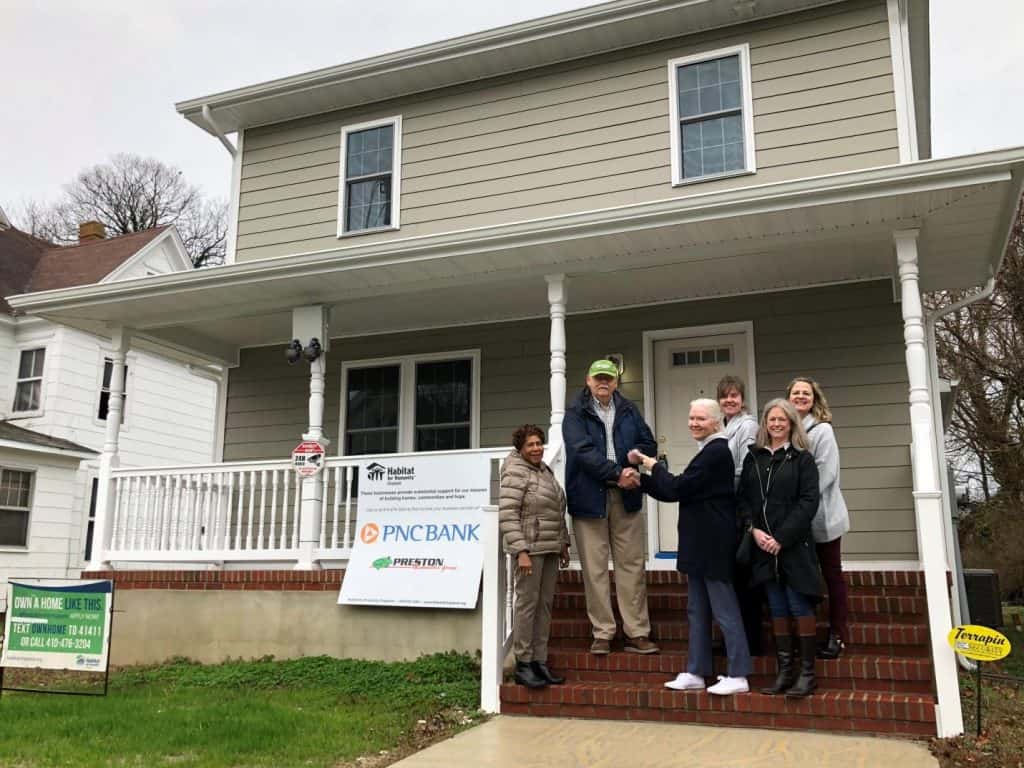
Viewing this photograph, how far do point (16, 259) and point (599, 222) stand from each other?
13.6m

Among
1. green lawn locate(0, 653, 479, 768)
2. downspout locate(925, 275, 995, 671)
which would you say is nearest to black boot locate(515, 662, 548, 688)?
green lawn locate(0, 653, 479, 768)

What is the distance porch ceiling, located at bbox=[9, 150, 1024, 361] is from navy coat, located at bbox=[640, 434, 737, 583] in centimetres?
204

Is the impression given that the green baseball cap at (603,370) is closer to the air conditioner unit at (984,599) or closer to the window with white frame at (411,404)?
the window with white frame at (411,404)

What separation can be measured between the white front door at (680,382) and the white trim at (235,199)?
16.1 ft

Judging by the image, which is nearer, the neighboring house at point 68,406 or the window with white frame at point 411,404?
the window with white frame at point 411,404

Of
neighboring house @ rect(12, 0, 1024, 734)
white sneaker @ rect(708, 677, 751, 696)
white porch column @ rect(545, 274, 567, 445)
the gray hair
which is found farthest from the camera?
white porch column @ rect(545, 274, 567, 445)

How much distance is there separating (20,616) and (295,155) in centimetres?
575

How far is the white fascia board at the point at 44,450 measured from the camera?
12.3 m

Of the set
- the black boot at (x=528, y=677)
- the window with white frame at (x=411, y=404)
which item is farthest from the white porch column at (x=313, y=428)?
the black boot at (x=528, y=677)

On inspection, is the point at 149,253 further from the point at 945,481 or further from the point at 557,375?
the point at 945,481

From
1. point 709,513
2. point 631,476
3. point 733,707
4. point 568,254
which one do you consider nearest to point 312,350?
point 568,254

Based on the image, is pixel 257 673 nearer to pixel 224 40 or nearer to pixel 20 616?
pixel 20 616

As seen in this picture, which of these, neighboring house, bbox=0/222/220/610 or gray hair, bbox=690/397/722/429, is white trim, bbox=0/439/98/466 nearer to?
neighboring house, bbox=0/222/220/610

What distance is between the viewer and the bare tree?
28.8 m
